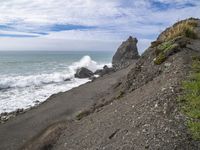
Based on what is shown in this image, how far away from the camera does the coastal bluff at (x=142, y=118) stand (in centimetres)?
963

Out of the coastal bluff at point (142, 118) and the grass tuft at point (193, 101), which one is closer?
the grass tuft at point (193, 101)

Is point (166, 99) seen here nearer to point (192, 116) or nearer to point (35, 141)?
point (192, 116)

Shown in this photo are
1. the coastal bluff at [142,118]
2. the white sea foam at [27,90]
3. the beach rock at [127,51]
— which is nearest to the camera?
the coastal bluff at [142,118]

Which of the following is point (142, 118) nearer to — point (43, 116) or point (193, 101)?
point (193, 101)

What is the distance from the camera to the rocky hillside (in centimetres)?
941

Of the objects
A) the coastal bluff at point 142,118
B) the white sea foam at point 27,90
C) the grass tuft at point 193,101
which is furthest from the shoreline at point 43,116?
the grass tuft at point 193,101

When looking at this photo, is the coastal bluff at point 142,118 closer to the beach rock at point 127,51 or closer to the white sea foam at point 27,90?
the white sea foam at point 27,90

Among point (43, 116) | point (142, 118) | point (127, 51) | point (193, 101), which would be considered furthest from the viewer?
point (127, 51)

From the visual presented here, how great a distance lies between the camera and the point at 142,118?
1111cm

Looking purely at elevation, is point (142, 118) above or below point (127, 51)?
above

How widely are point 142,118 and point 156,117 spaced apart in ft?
2.22

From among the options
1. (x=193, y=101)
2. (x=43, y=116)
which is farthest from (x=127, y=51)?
(x=193, y=101)

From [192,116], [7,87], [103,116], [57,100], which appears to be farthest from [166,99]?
[7,87]

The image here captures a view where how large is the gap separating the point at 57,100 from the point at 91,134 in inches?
534
